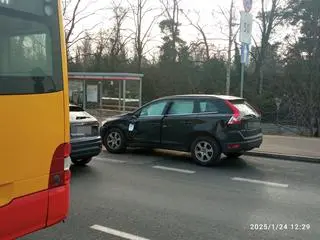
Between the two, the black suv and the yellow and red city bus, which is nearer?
the yellow and red city bus

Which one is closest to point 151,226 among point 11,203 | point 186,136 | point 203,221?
point 203,221

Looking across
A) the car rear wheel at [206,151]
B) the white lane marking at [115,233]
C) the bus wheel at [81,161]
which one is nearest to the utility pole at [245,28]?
the car rear wheel at [206,151]

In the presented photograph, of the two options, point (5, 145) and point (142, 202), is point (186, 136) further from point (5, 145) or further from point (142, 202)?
point (5, 145)

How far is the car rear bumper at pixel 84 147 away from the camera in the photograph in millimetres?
8617

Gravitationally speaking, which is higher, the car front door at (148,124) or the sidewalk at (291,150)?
the car front door at (148,124)

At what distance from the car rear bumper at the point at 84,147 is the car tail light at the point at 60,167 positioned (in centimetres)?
439

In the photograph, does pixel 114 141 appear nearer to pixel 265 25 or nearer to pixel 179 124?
pixel 179 124

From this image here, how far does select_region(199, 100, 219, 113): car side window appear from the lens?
386 inches

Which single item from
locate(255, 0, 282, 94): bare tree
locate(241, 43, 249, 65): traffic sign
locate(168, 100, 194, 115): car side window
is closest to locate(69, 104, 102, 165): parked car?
locate(168, 100, 194, 115): car side window

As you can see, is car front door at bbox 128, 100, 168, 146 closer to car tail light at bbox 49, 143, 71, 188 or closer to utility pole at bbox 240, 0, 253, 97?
utility pole at bbox 240, 0, 253, 97

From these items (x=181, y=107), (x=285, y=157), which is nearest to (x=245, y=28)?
(x=181, y=107)

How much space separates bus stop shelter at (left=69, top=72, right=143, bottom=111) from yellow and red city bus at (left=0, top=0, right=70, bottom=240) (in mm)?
18851

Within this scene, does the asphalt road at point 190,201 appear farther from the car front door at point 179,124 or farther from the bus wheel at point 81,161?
the car front door at point 179,124

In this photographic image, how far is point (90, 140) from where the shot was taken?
29.5 feet
